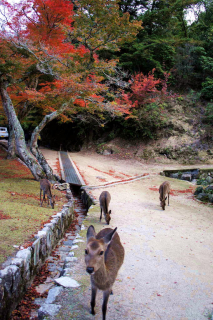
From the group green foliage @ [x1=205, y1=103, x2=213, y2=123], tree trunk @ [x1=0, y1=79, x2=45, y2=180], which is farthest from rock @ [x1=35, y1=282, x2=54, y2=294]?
green foliage @ [x1=205, y1=103, x2=213, y2=123]

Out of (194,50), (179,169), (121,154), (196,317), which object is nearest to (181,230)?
(196,317)

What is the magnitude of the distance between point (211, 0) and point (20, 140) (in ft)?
90.6

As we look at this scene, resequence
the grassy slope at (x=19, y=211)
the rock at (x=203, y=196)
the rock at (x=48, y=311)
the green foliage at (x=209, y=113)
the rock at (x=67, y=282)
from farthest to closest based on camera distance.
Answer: the green foliage at (x=209, y=113), the rock at (x=203, y=196), the grassy slope at (x=19, y=211), the rock at (x=67, y=282), the rock at (x=48, y=311)

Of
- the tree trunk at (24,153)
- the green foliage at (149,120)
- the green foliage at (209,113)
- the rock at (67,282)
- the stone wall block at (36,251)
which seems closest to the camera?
the rock at (67,282)

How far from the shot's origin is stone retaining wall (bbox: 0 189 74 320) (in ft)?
9.87

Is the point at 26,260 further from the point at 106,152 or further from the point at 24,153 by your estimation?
the point at 106,152

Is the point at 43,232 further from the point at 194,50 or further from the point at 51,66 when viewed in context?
the point at 194,50

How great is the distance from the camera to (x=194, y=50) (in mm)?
25094

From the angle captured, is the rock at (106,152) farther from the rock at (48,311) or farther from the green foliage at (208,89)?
the rock at (48,311)

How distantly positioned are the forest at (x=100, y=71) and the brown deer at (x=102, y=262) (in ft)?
25.9

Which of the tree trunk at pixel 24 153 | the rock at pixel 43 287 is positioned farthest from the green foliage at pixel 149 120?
the rock at pixel 43 287

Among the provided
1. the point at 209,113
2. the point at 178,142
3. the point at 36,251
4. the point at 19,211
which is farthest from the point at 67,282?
the point at 209,113

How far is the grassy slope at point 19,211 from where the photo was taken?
4.23 metres

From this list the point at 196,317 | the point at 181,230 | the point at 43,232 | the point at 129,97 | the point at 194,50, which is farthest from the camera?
the point at 194,50
